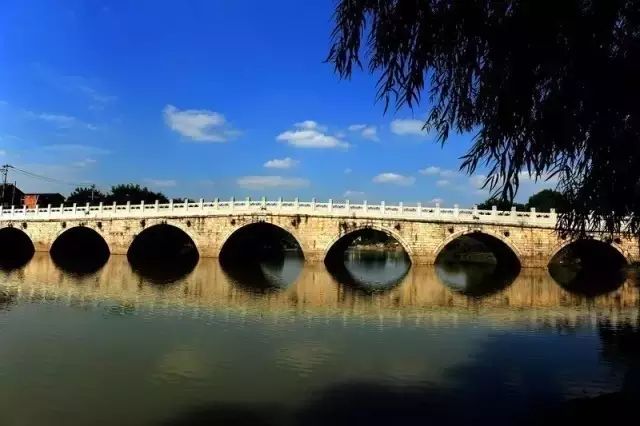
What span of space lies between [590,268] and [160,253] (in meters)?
30.4

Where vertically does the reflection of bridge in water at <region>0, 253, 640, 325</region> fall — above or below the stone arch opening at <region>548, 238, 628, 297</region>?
below

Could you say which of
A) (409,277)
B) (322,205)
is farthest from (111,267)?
(409,277)

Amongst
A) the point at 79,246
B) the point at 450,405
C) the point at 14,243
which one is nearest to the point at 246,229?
the point at 79,246

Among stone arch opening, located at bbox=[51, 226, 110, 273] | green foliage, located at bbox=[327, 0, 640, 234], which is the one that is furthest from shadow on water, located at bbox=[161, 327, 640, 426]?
stone arch opening, located at bbox=[51, 226, 110, 273]

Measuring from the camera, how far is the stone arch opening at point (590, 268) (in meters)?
24.0

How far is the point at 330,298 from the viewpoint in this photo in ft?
61.9

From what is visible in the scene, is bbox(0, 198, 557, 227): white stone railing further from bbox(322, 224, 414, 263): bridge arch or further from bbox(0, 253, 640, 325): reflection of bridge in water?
bbox(0, 253, 640, 325): reflection of bridge in water

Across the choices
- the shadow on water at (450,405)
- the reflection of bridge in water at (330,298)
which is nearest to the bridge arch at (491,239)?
the reflection of bridge in water at (330,298)

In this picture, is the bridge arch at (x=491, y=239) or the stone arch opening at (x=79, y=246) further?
the stone arch opening at (x=79, y=246)

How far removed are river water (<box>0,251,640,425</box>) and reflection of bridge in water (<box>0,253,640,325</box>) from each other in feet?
0.35

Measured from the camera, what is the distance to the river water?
7.34m

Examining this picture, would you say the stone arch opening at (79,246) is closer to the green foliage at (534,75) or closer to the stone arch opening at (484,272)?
the stone arch opening at (484,272)

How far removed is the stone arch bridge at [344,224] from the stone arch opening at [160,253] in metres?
1.12

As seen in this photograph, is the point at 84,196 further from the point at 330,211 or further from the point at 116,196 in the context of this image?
the point at 330,211
